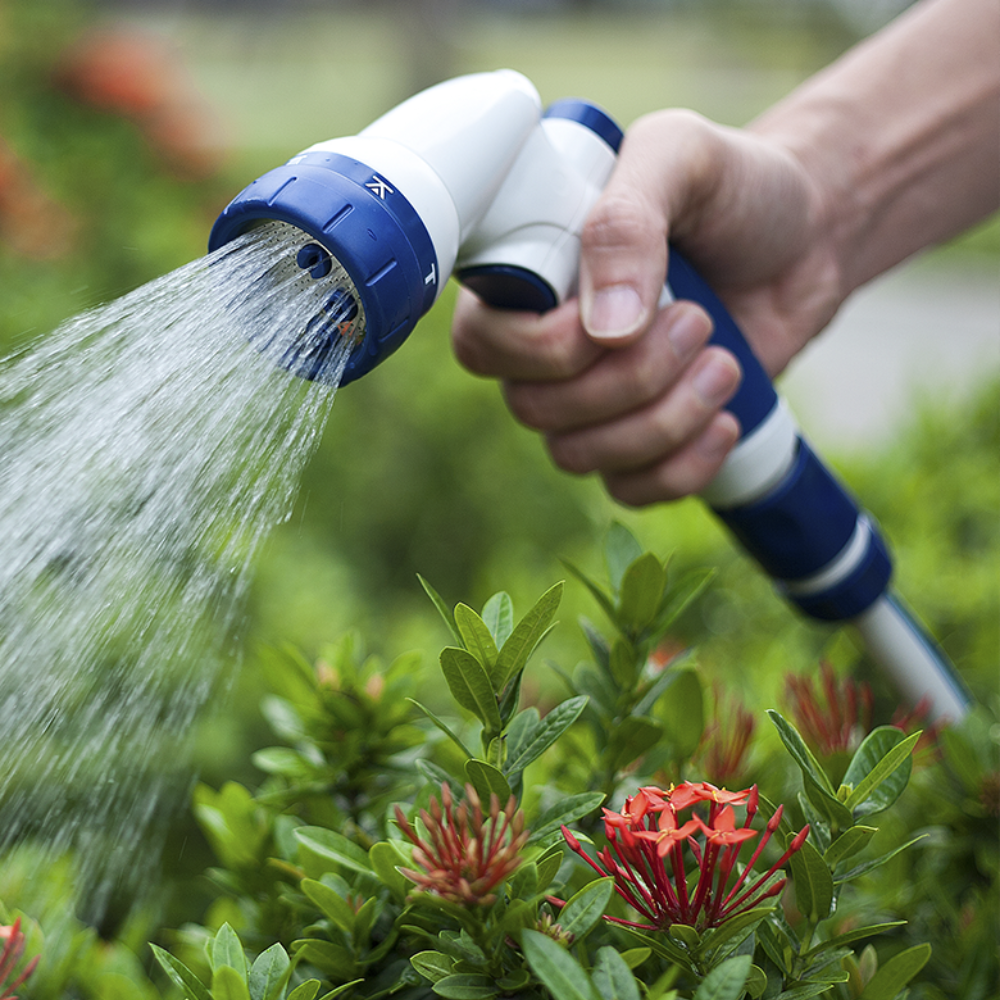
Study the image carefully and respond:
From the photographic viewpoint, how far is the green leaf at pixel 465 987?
61 cm

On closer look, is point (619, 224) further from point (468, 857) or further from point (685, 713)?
point (468, 857)

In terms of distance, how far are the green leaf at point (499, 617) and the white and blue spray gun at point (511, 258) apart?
0.28m

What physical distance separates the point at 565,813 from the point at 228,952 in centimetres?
26

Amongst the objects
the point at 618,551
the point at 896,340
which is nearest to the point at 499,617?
the point at 618,551

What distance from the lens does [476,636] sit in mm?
702

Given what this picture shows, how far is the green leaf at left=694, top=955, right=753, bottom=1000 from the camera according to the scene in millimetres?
541

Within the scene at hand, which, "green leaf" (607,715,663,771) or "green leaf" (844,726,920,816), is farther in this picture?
"green leaf" (607,715,663,771)

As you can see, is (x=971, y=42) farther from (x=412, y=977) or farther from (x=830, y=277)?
(x=412, y=977)

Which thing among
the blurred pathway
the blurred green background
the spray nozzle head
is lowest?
the blurred pathway

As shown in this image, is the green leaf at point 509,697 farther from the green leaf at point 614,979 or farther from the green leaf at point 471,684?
the green leaf at point 614,979

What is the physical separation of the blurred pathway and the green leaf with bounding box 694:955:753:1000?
4444 mm

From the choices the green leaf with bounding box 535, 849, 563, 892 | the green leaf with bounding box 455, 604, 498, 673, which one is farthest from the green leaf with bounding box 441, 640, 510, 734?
the green leaf with bounding box 535, 849, 563, 892

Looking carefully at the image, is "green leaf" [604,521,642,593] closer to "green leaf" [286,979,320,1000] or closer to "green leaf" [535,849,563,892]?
"green leaf" [535,849,563,892]

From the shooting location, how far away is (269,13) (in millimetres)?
20047
